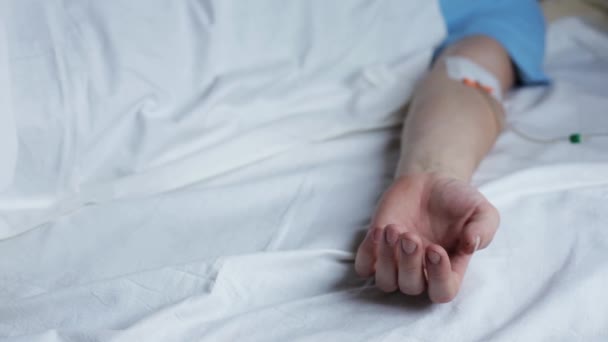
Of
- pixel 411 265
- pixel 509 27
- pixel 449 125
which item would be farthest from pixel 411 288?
pixel 509 27

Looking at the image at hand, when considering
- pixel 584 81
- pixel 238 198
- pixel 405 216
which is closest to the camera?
pixel 405 216

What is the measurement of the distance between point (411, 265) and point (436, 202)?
137 mm

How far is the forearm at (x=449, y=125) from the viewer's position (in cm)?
87

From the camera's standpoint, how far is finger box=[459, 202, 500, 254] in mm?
664

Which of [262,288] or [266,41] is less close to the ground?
[266,41]

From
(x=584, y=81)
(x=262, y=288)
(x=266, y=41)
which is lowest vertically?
(x=584, y=81)

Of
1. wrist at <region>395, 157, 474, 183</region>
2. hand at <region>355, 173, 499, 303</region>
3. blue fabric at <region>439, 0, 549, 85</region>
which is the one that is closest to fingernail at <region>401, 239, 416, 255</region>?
hand at <region>355, 173, 499, 303</region>

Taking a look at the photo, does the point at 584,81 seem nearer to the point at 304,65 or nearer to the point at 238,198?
the point at 304,65

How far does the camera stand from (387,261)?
0.66 m

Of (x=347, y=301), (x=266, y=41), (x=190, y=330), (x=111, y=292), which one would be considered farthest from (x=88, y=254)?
(x=266, y=41)

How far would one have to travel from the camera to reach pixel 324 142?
1.02 metres

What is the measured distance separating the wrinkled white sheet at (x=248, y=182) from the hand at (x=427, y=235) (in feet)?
0.10

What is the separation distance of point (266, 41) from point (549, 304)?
62cm

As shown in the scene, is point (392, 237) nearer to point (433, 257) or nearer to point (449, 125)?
point (433, 257)
